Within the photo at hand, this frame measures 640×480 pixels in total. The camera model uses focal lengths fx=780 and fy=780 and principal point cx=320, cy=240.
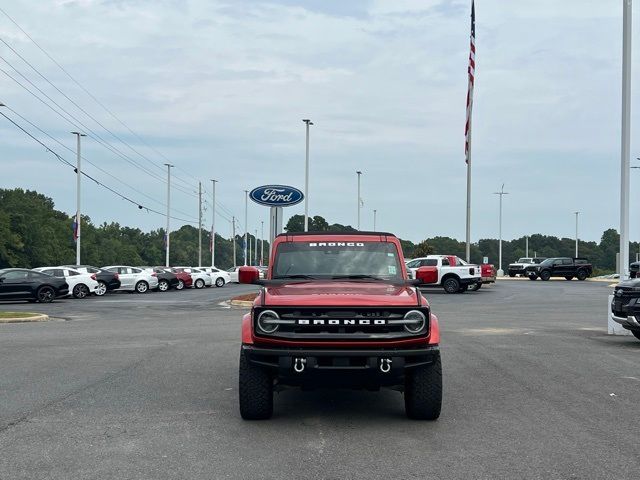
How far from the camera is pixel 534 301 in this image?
32.1 meters

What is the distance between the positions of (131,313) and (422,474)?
68.8ft

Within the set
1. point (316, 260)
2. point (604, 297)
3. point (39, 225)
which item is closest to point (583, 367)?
point (316, 260)

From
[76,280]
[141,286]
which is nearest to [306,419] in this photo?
[76,280]

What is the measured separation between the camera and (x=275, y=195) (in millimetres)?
31641

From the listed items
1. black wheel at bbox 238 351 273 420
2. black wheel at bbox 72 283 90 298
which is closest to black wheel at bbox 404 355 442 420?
black wheel at bbox 238 351 273 420

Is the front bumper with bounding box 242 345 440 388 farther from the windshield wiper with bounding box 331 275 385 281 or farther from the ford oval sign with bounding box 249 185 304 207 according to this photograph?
the ford oval sign with bounding box 249 185 304 207

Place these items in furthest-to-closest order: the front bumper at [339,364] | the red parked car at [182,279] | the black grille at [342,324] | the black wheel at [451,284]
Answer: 1. the red parked car at [182,279]
2. the black wheel at [451,284]
3. the black grille at [342,324]
4. the front bumper at [339,364]

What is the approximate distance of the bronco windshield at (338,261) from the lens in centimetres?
914

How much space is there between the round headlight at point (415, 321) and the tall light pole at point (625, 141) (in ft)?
42.7

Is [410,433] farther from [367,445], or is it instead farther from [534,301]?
[534,301]

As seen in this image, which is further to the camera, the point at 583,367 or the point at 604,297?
the point at 604,297

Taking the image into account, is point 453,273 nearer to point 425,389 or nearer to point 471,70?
point 471,70

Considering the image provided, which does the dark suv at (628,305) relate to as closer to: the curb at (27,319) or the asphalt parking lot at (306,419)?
the asphalt parking lot at (306,419)

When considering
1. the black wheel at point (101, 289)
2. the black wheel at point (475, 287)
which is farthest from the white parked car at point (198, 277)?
the black wheel at point (475, 287)
